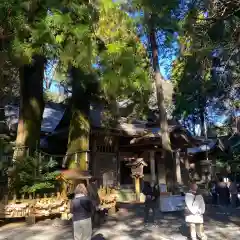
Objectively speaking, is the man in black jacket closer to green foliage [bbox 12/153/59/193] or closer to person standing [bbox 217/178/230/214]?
green foliage [bbox 12/153/59/193]

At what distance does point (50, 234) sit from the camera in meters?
10.0

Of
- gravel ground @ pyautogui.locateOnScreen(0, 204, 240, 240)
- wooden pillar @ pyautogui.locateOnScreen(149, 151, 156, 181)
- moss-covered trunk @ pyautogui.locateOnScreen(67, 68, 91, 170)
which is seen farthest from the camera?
wooden pillar @ pyautogui.locateOnScreen(149, 151, 156, 181)

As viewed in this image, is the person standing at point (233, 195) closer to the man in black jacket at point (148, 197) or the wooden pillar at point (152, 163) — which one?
the wooden pillar at point (152, 163)

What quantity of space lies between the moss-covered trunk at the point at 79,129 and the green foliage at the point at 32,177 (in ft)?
5.23

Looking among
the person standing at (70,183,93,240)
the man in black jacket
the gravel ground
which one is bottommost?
the gravel ground

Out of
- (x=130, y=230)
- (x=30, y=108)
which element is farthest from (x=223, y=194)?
(x=30, y=108)

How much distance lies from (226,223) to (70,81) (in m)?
7.40

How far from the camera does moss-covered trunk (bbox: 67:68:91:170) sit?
13.7 meters

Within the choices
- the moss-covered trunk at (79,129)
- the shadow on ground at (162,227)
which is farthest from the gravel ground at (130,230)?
the moss-covered trunk at (79,129)

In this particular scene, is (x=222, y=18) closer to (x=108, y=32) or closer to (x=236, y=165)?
(x=108, y=32)

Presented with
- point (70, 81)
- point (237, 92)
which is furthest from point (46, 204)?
point (237, 92)

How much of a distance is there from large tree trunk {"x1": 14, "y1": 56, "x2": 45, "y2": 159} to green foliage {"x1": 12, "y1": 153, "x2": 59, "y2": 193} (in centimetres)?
133

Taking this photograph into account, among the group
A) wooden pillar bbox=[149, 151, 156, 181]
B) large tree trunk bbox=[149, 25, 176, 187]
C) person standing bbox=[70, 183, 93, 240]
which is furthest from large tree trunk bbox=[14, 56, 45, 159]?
wooden pillar bbox=[149, 151, 156, 181]

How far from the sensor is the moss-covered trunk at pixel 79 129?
13.7 m
